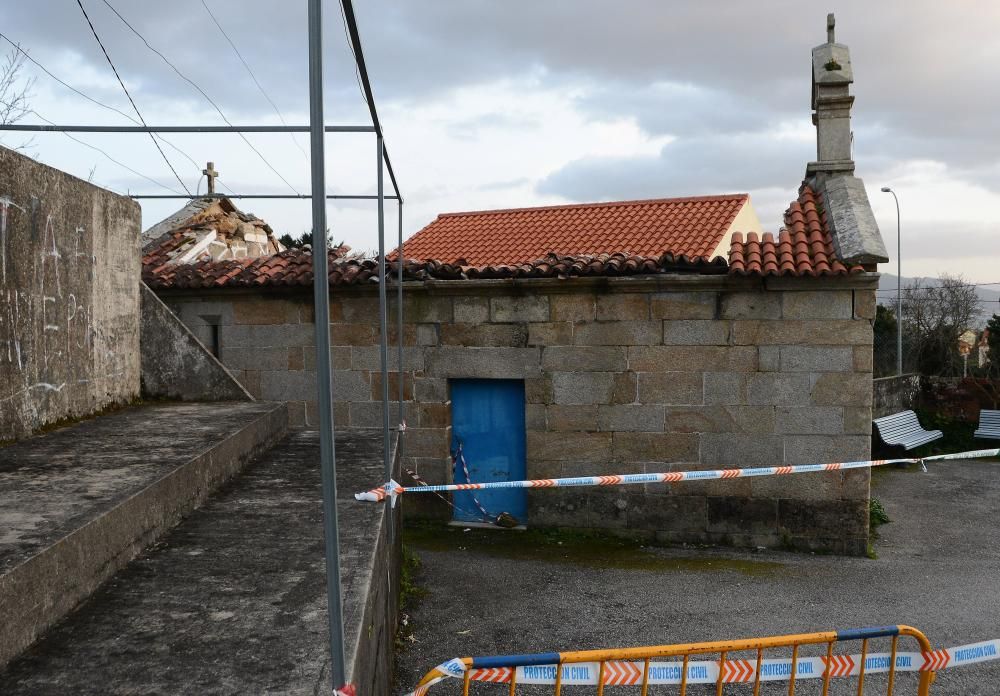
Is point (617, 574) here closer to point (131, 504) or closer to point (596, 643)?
point (596, 643)

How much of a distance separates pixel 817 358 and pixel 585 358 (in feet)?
7.62

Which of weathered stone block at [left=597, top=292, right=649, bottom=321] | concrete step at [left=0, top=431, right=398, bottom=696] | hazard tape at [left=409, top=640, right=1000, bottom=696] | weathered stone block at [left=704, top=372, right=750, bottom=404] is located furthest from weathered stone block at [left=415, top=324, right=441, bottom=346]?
hazard tape at [left=409, top=640, right=1000, bottom=696]

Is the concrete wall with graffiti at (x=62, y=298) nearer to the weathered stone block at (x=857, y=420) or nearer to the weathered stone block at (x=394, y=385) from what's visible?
the weathered stone block at (x=394, y=385)

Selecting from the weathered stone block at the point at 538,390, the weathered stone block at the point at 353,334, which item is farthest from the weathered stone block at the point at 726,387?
the weathered stone block at the point at 353,334

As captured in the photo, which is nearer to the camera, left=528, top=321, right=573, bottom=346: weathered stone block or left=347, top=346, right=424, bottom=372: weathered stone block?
left=528, top=321, right=573, bottom=346: weathered stone block

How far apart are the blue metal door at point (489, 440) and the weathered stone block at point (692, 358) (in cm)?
138

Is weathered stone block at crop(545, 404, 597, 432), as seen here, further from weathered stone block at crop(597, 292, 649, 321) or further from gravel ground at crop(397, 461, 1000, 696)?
gravel ground at crop(397, 461, 1000, 696)

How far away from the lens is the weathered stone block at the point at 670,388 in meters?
8.16

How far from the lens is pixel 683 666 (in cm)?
313

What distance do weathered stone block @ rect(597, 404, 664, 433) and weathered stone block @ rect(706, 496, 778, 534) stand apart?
3.19 ft

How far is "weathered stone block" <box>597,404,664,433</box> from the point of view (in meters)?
8.28

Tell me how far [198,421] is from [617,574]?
3.90 m

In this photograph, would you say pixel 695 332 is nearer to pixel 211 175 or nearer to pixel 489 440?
pixel 489 440

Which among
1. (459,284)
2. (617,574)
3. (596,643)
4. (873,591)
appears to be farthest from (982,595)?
(459,284)
